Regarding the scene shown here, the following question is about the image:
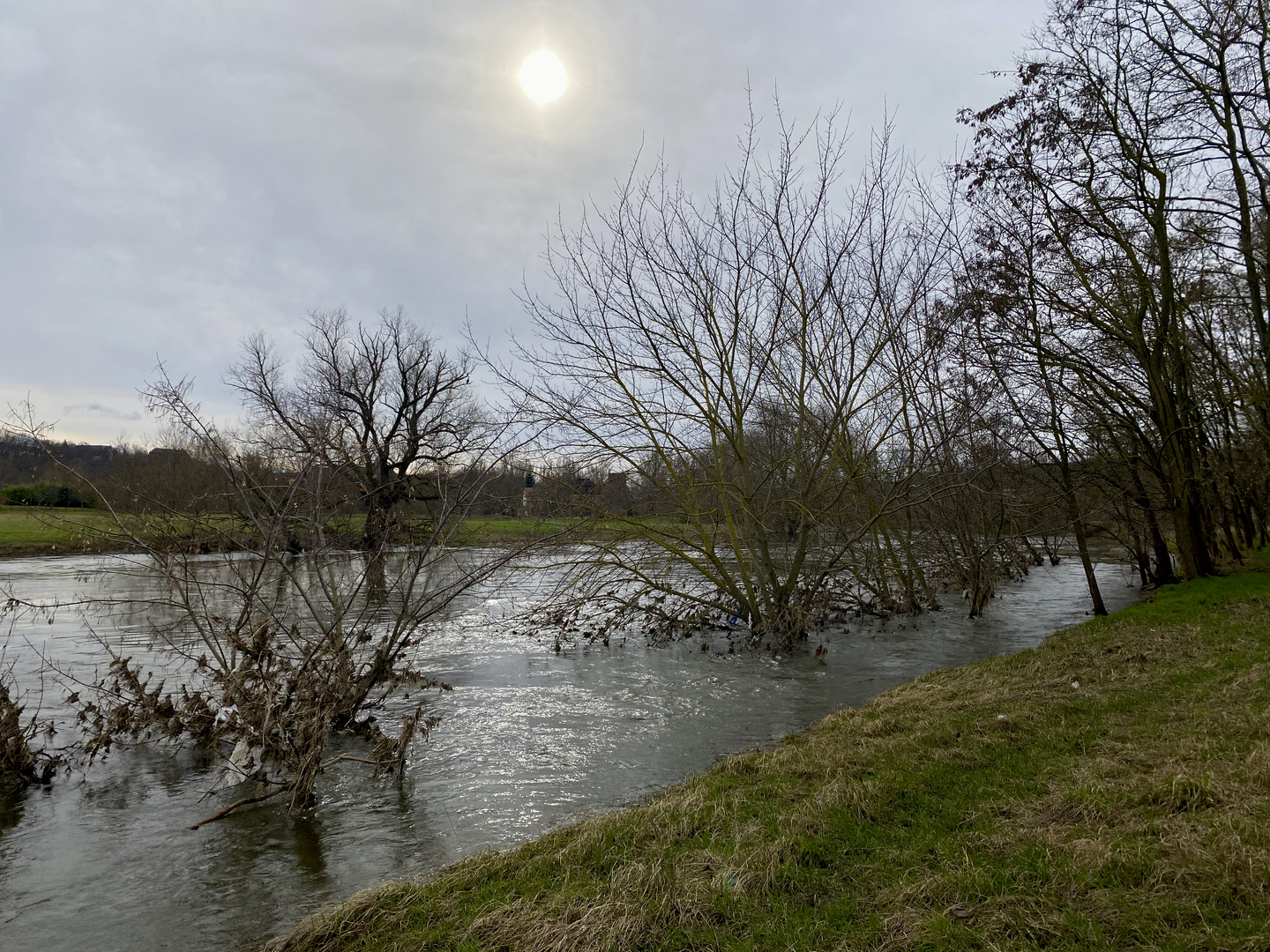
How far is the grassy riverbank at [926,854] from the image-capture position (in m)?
3.19

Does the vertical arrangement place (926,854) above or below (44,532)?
below

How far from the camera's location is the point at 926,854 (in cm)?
398

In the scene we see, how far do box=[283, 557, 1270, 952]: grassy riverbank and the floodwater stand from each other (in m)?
0.88

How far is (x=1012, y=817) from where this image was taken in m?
4.29

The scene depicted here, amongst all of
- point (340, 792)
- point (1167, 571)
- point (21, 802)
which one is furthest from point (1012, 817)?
point (1167, 571)

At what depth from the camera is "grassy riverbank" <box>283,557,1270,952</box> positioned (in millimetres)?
3191

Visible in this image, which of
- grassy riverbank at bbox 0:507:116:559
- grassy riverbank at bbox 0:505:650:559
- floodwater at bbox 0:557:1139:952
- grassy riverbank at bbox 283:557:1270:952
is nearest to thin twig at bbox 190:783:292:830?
floodwater at bbox 0:557:1139:952

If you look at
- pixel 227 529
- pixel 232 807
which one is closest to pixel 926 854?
pixel 232 807

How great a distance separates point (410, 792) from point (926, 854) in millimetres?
4361

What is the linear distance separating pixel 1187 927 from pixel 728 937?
72.3 inches

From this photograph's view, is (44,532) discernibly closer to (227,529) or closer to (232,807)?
(227,529)

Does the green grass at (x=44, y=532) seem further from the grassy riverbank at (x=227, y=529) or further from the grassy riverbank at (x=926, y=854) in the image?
the grassy riverbank at (x=926, y=854)

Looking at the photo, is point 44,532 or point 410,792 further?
point 44,532

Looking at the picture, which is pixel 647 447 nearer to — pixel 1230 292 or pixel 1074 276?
pixel 1074 276
